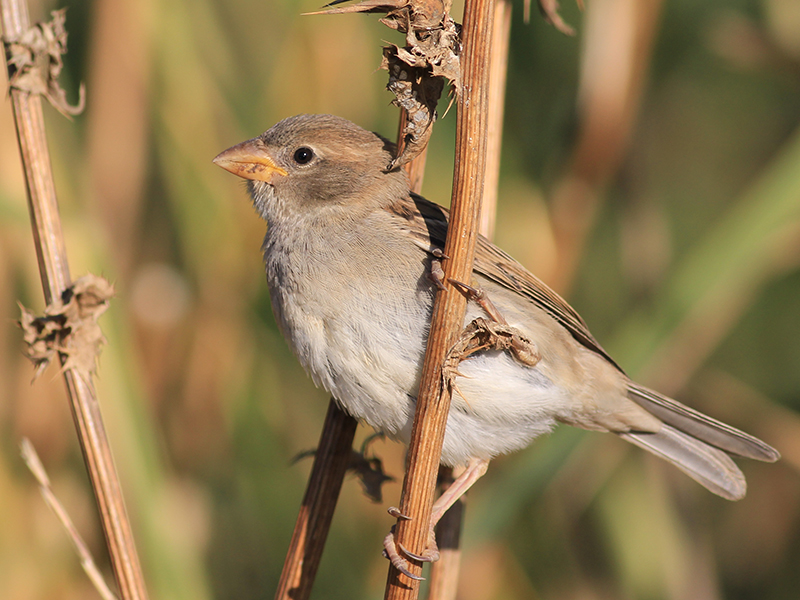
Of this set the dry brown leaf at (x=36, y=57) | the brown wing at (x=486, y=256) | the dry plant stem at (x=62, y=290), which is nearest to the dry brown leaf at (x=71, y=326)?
the dry plant stem at (x=62, y=290)

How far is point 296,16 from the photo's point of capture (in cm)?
314

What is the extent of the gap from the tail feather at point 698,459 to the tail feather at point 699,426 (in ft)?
0.07

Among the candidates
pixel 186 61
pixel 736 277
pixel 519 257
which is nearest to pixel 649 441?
pixel 736 277

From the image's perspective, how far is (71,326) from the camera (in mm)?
1768

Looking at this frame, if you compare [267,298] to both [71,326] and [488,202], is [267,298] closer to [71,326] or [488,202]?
[488,202]

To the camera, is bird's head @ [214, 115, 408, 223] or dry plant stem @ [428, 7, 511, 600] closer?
dry plant stem @ [428, 7, 511, 600]

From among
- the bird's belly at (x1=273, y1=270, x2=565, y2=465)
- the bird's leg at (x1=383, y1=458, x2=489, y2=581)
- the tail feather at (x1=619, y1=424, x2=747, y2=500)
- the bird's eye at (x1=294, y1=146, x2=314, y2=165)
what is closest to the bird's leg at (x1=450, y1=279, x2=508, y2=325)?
the bird's belly at (x1=273, y1=270, x2=565, y2=465)

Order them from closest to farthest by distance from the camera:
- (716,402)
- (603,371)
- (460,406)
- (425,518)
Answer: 1. (425,518)
2. (460,406)
3. (603,371)
4. (716,402)

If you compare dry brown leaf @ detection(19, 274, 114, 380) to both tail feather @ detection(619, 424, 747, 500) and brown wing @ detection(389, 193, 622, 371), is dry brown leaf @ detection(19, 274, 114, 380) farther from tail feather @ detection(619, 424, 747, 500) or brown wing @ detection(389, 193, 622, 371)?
tail feather @ detection(619, 424, 747, 500)

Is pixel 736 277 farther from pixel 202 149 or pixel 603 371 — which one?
pixel 202 149

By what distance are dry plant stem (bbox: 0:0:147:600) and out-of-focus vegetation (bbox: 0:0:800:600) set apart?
0.93m

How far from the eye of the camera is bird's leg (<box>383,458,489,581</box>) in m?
1.83

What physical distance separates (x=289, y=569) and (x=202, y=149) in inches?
73.6

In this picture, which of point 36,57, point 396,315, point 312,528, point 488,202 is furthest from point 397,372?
point 36,57
